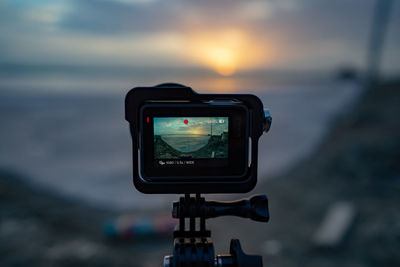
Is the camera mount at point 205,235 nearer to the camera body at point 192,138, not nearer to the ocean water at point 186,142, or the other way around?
the camera body at point 192,138

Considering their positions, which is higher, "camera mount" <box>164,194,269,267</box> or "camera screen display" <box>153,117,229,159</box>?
"camera screen display" <box>153,117,229,159</box>

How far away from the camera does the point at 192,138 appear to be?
3.98 ft

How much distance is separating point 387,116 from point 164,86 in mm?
12238

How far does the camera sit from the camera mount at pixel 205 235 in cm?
115

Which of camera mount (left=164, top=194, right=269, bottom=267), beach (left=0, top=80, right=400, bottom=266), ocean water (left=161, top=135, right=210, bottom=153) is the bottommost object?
camera mount (left=164, top=194, right=269, bottom=267)

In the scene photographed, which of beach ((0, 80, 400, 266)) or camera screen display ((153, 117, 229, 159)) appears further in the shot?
beach ((0, 80, 400, 266))

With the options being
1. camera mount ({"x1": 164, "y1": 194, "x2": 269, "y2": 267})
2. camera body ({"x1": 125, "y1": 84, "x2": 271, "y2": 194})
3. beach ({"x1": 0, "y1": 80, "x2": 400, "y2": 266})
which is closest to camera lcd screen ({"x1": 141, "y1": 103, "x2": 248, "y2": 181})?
camera body ({"x1": 125, "y1": 84, "x2": 271, "y2": 194})

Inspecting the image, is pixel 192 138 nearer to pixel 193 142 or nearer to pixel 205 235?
pixel 193 142

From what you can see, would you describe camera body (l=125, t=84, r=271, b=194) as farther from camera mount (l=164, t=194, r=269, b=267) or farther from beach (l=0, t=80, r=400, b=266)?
beach (l=0, t=80, r=400, b=266)

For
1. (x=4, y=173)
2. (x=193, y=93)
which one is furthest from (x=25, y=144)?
(x=193, y=93)

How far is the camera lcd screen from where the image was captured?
1.19m

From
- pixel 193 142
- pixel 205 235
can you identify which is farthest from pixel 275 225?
pixel 193 142

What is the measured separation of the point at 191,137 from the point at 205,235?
42 centimetres

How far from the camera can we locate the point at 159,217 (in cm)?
494
